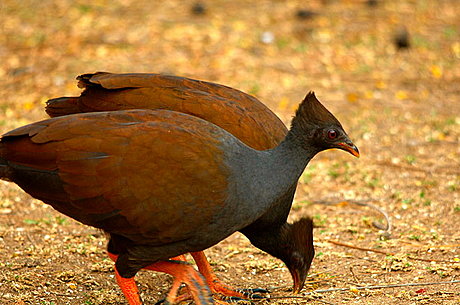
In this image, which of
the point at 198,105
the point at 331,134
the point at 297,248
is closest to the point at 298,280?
the point at 297,248

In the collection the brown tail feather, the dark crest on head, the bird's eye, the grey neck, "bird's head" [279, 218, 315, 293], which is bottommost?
"bird's head" [279, 218, 315, 293]

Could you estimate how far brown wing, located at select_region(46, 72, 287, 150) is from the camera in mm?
4617

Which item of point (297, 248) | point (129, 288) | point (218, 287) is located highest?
point (297, 248)

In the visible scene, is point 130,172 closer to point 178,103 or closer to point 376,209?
point 178,103

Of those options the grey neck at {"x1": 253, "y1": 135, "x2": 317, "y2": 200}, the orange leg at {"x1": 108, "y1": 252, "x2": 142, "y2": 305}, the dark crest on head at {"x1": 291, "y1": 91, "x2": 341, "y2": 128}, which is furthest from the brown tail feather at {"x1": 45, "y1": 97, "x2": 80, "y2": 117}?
the dark crest on head at {"x1": 291, "y1": 91, "x2": 341, "y2": 128}

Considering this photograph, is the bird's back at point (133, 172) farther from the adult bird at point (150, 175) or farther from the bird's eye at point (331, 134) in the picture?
the bird's eye at point (331, 134)

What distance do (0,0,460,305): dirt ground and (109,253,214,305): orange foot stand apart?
1.17ft

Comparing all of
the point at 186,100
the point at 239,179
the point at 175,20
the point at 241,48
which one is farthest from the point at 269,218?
the point at 175,20

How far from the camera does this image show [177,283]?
4.26m

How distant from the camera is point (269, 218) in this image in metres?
4.53

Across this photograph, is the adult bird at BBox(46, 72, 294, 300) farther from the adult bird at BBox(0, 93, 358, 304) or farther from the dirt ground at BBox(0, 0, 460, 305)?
the dirt ground at BBox(0, 0, 460, 305)

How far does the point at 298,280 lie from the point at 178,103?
1415 mm

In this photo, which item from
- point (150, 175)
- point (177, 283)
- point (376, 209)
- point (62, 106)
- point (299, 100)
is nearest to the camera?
point (150, 175)

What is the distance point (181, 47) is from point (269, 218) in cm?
593
